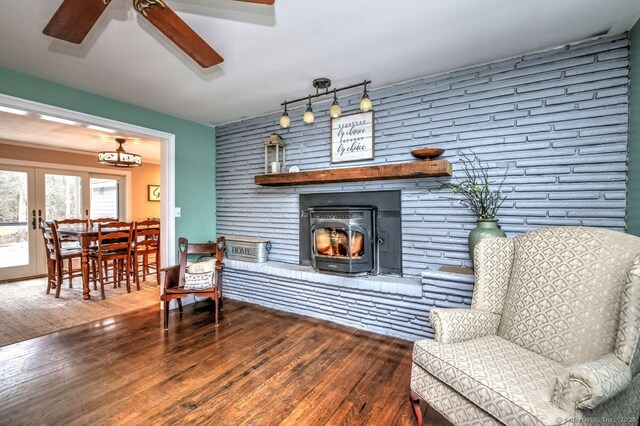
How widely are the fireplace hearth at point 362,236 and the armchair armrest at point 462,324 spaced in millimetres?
1057

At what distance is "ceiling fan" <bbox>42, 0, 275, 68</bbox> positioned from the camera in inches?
49.9

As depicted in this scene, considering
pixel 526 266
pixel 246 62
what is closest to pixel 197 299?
pixel 246 62

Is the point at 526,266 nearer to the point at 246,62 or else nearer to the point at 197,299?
the point at 246,62

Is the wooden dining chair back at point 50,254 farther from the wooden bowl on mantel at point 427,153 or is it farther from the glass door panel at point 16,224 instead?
the wooden bowl on mantel at point 427,153

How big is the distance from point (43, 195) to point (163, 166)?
3367 millimetres

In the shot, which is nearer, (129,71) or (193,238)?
(129,71)

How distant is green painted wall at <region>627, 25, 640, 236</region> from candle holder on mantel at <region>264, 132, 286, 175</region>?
290cm


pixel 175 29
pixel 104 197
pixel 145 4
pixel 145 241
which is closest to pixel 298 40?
pixel 175 29

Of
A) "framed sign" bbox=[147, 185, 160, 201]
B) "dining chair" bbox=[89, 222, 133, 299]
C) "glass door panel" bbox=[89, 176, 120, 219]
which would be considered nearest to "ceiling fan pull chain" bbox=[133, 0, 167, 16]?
"dining chair" bbox=[89, 222, 133, 299]

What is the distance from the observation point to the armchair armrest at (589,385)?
3.43ft

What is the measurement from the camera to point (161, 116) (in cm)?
354

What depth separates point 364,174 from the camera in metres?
2.70

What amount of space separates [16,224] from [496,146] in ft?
23.1

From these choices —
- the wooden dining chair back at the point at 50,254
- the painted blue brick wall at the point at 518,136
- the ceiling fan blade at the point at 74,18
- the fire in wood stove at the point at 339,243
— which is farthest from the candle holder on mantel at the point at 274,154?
the wooden dining chair back at the point at 50,254
